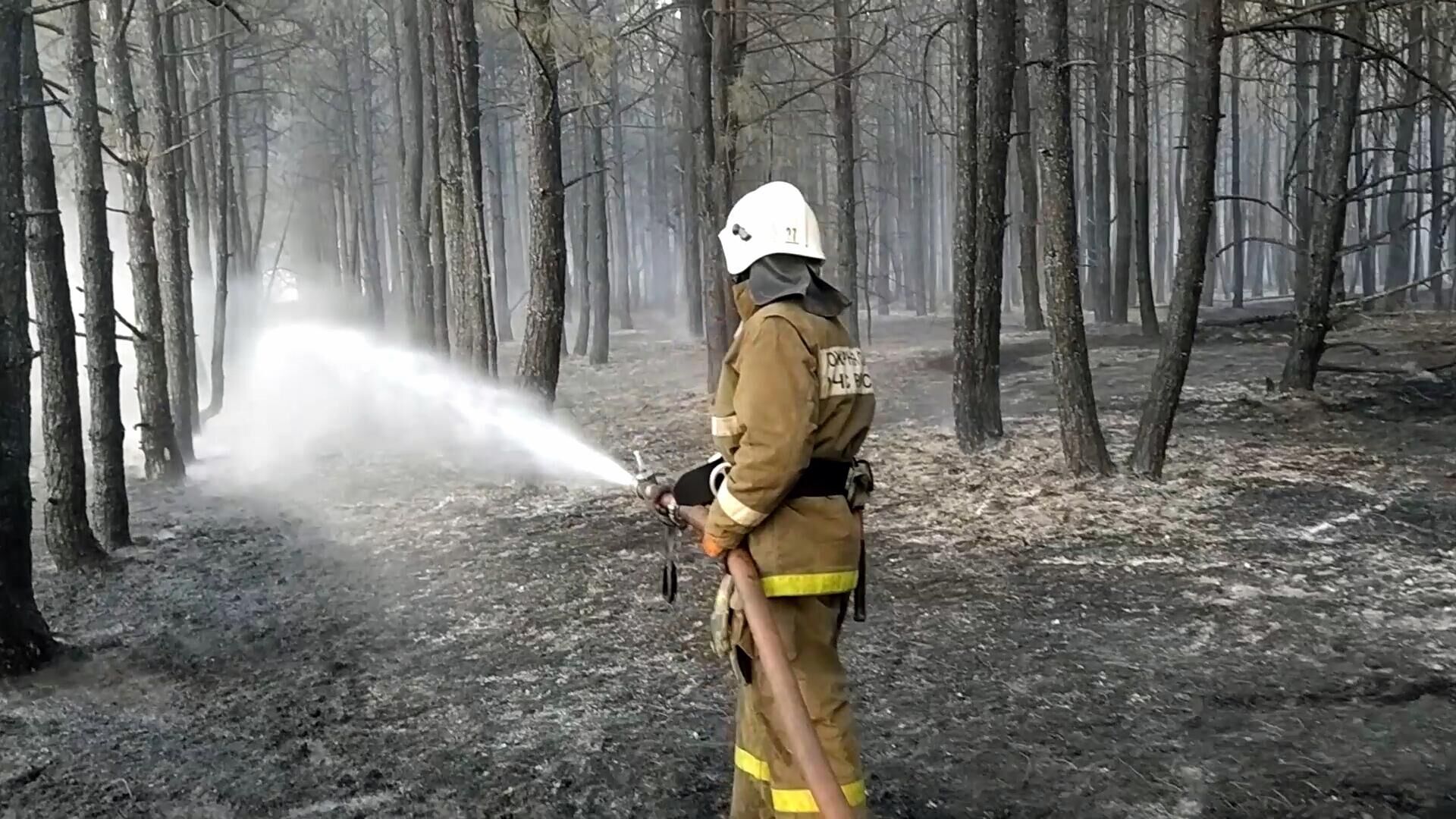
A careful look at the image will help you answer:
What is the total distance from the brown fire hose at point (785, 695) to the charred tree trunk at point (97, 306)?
6639 mm

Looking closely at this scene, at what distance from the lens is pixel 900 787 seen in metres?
4.43

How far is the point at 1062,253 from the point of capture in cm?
951

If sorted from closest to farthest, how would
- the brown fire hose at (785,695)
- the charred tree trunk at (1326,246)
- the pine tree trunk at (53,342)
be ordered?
1. the brown fire hose at (785,695)
2. the pine tree trunk at (53,342)
3. the charred tree trunk at (1326,246)

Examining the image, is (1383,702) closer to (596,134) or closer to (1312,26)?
(1312,26)

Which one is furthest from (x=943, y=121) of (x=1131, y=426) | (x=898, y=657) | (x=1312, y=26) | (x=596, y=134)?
(x=898, y=657)

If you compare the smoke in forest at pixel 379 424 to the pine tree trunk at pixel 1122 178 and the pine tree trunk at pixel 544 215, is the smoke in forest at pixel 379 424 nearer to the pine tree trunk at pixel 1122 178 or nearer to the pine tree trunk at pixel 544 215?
the pine tree trunk at pixel 544 215

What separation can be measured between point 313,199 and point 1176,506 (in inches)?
1440

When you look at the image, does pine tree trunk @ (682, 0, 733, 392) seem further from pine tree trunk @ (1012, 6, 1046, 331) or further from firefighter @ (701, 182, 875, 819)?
firefighter @ (701, 182, 875, 819)

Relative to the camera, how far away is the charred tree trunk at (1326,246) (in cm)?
1205

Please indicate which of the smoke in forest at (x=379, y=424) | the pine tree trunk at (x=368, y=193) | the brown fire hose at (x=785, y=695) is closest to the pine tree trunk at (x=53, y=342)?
the smoke in forest at (x=379, y=424)

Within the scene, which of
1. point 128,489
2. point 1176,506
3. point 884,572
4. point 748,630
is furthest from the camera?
point 128,489

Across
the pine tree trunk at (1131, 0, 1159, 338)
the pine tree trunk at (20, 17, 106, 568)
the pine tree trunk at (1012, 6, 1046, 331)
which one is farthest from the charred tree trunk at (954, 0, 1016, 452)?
the pine tree trunk at (1131, 0, 1159, 338)

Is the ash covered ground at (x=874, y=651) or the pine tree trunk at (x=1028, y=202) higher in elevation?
the pine tree trunk at (x=1028, y=202)

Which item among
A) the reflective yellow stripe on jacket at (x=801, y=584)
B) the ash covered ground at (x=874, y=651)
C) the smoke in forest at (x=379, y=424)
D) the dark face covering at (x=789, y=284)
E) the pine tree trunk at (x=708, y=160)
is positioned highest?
the pine tree trunk at (x=708, y=160)
